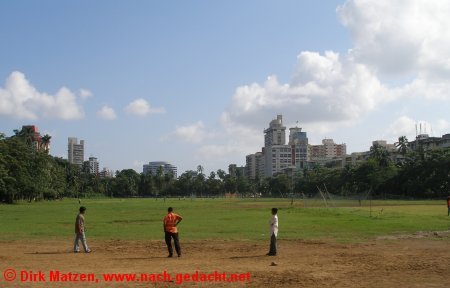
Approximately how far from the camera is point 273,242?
19.1 meters

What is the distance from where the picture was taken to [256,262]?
1727 centimetres

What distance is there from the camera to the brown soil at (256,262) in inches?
530

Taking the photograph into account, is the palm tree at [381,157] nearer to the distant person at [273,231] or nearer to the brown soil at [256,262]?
the brown soil at [256,262]

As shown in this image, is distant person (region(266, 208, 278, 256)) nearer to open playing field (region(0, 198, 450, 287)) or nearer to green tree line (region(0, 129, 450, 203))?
open playing field (region(0, 198, 450, 287))

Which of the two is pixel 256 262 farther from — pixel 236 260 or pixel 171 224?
pixel 171 224

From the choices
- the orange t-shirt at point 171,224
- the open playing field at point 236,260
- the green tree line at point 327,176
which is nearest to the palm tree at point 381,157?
the green tree line at point 327,176

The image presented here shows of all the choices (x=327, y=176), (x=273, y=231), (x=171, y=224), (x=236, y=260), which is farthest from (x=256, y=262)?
(x=327, y=176)

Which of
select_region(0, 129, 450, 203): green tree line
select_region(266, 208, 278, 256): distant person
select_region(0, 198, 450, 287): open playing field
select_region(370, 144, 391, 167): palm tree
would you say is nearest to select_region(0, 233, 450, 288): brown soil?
select_region(0, 198, 450, 287): open playing field

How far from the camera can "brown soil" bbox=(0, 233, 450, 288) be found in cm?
1346

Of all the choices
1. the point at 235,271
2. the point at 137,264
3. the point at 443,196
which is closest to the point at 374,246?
the point at 235,271

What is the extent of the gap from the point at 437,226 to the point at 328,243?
43.4 feet

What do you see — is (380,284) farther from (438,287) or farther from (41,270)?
(41,270)

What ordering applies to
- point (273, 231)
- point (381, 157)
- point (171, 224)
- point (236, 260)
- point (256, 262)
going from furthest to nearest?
point (381, 157), point (273, 231), point (171, 224), point (236, 260), point (256, 262)

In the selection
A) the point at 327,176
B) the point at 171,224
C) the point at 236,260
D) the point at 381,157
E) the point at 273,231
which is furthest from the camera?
the point at 327,176
